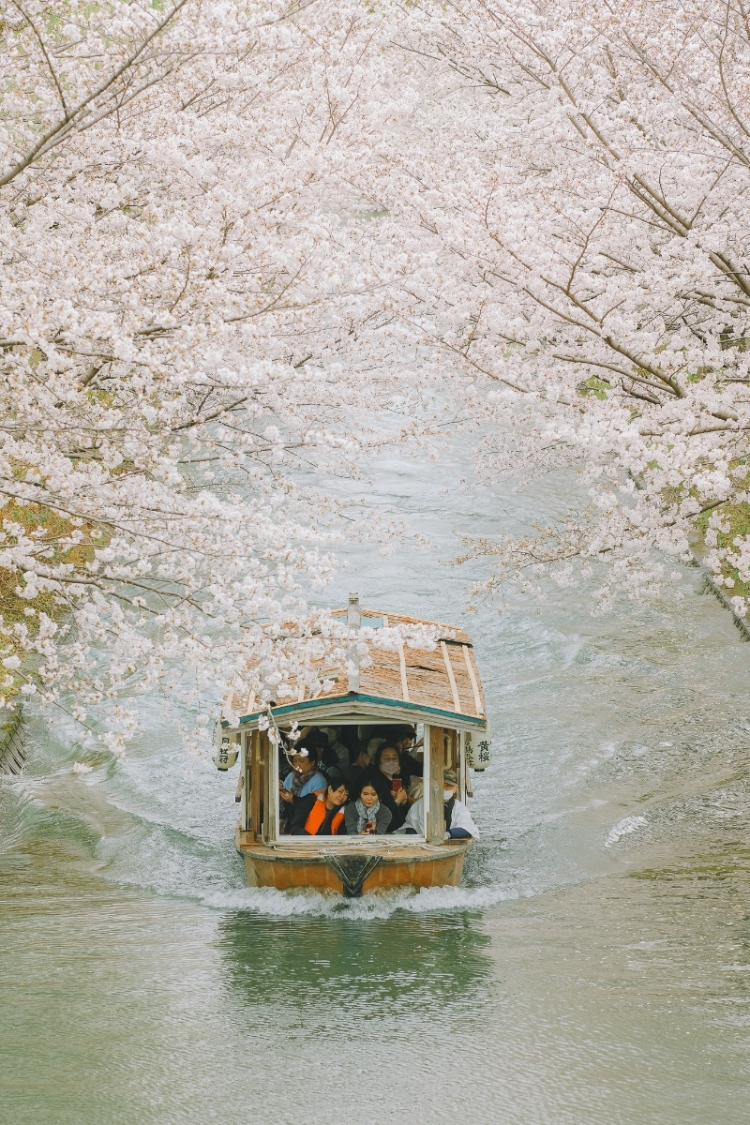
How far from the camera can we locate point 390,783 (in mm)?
11133

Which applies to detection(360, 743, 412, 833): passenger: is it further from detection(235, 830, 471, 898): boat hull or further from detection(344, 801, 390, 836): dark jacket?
detection(235, 830, 471, 898): boat hull

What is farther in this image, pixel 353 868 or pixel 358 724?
pixel 358 724

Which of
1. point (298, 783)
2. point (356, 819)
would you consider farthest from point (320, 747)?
point (356, 819)

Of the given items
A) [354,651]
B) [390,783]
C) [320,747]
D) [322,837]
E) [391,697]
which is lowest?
[322,837]

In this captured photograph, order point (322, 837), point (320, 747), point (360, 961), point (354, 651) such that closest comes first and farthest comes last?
1. point (360, 961)
2. point (354, 651)
3. point (322, 837)
4. point (320, 747)

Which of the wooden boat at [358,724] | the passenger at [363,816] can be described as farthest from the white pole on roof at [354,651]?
the passenger at [363,816]

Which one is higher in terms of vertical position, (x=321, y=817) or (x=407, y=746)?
(x=407, y=746)

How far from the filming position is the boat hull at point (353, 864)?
10.2m

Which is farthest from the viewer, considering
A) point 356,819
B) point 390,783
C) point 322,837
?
point 390,783

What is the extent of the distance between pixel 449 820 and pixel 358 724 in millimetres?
1197

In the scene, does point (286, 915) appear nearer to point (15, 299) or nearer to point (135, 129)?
point (15, 299)

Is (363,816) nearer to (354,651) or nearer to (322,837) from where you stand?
(322,837)

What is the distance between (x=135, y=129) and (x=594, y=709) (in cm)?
932

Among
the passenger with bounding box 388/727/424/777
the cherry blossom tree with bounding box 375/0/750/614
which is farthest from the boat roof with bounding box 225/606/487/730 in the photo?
the cherry blossom tree with bounding box 375/0/750/614
